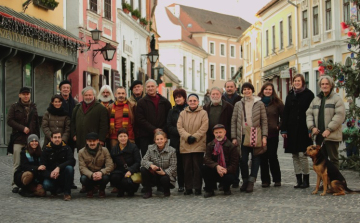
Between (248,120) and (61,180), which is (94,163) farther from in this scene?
(248,120)

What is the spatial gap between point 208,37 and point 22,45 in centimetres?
7398

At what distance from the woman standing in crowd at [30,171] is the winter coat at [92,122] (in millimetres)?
740

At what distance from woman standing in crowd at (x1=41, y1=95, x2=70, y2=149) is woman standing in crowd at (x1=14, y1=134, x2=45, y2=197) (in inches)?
16.1

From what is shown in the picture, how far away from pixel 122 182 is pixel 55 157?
1176 millimetres

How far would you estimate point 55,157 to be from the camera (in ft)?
35.4

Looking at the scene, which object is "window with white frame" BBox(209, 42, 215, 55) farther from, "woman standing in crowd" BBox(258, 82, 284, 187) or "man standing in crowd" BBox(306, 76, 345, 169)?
"man standing in crowd" BBox(306, 76, 345, 169)

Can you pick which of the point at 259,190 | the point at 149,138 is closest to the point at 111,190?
the point at 149,138

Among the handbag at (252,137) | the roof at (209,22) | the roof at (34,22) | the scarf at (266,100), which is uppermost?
the roof at (209,22)

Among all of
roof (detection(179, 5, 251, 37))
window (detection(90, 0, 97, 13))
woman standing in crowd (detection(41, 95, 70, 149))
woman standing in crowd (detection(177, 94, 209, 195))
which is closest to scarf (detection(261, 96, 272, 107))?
woman standing in crowd (detection(177, 94, 209, 195))

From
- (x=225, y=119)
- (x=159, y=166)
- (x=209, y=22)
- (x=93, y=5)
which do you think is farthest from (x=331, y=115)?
(x=209, y=22)

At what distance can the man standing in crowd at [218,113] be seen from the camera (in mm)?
11445

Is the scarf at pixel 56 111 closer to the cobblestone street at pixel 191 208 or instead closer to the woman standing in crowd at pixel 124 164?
the woman standing in crowd at pixel 124 164

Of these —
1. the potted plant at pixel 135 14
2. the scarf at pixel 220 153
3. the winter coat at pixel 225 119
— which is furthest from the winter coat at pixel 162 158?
the potted plant at pixel 135 14

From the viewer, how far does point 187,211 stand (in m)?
9.09
